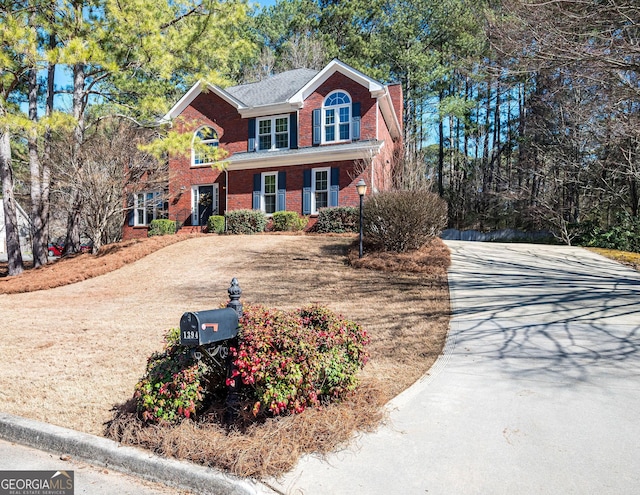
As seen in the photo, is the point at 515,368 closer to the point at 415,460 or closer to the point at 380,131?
the point at 415,460

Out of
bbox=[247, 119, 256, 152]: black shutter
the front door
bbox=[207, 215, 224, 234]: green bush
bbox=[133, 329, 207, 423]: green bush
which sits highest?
bbox=[247, 119, 256, 152]: black shutter

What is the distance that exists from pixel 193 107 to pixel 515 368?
71.2 feet

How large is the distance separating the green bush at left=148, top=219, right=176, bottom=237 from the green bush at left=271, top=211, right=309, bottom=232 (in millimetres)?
5922

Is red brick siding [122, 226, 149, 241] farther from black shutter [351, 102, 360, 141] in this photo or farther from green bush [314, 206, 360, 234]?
black shutter [351, 102, 360, 141]

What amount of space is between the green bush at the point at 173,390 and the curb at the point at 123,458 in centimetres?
29

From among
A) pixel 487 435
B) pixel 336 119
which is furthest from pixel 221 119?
pixel 487 435

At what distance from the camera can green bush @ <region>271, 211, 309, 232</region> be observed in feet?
60.7

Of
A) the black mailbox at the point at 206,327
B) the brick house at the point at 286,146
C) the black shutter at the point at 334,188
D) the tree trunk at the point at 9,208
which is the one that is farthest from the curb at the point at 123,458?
the black shutter at the point at 334,188

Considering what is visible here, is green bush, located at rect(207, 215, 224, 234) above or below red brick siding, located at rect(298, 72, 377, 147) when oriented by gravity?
below

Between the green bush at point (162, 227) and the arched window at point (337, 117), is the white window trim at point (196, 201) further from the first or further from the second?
the arched window at point (337, 117)

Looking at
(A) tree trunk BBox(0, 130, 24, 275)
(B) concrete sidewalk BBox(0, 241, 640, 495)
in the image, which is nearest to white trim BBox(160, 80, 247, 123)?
(A) tree trunk BBox(0, 130, 24, 275)

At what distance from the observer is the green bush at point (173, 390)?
3.21 meters

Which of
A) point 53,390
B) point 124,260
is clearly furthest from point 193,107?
point 53,390

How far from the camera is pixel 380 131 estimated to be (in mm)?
19641
